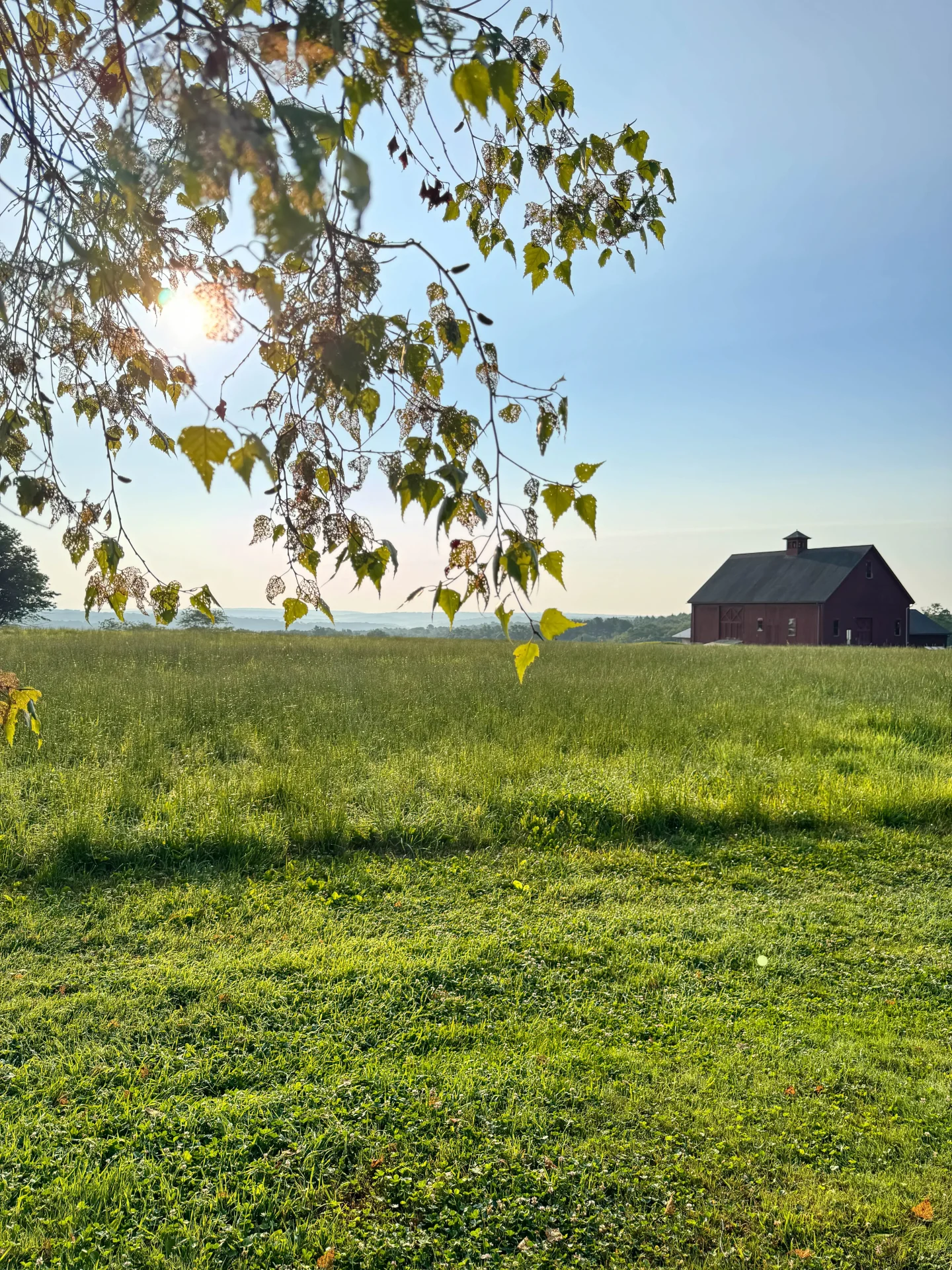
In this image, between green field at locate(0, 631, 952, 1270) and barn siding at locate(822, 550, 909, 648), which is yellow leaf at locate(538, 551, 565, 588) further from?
barn siding at locate(822, 550, 909, 648)

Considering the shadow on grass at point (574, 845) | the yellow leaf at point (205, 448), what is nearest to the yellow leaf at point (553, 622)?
the yellow leaf at point (205, 448)

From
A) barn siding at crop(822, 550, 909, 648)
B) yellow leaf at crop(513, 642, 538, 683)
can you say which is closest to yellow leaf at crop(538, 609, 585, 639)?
yellow leaf at crop(513, 642, 538, 683)

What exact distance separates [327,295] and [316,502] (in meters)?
0.67

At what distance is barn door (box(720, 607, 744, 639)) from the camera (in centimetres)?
4516

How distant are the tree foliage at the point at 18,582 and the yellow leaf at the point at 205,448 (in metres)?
45.5

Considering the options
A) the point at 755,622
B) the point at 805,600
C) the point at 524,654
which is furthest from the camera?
the point at 755,622

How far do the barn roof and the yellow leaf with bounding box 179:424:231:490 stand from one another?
1689 inches

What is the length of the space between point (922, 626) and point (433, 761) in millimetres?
47655

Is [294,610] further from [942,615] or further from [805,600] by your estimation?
[942,615]

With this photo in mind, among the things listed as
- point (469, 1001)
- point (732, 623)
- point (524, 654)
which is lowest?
point (469, 1001)

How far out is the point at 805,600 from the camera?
135ft

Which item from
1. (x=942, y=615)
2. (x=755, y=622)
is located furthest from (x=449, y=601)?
(x=942, y=615)

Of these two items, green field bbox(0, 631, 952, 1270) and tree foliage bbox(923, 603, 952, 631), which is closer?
green field bbox(0, 631, 952, 1270)

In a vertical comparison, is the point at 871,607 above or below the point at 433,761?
above
